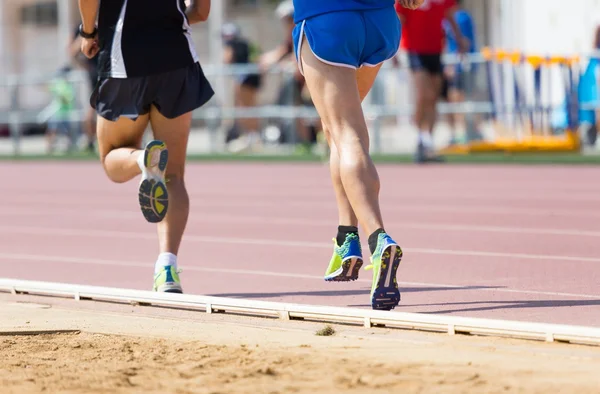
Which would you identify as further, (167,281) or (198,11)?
(198,11)

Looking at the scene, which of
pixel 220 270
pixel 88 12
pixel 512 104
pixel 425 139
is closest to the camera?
pixel 88 12

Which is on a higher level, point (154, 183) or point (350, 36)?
point (350, 36)

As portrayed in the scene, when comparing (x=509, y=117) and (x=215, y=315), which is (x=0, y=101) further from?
(x=215, y=315)

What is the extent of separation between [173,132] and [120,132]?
0.86ft

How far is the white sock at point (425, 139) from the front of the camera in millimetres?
15156

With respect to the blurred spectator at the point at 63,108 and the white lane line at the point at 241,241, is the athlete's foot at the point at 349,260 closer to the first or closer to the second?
the white lane line at the point at 241,241

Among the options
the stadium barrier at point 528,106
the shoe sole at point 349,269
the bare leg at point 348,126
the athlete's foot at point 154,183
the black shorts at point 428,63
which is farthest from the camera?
the stadium barrier at point 528,106

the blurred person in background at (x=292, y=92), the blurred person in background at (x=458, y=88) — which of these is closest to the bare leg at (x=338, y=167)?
the blurred person in background at (x=458, y=88)

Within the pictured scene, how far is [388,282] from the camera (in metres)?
5.30

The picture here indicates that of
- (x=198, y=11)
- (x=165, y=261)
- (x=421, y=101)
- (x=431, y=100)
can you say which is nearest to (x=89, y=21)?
(x=198, y=11)

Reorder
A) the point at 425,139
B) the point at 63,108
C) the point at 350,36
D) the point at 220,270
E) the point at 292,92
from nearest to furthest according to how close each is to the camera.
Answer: the point at 350,36
the point at 220,270
the point at 425,139
the point at 292,92
the point at 63,108

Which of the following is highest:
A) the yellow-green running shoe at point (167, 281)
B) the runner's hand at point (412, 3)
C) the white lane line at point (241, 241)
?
the runner's hand at point (412, 3)

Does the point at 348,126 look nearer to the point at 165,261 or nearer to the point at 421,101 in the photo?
the point at 165,261

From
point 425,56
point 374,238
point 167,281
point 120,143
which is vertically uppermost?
point 120,143
